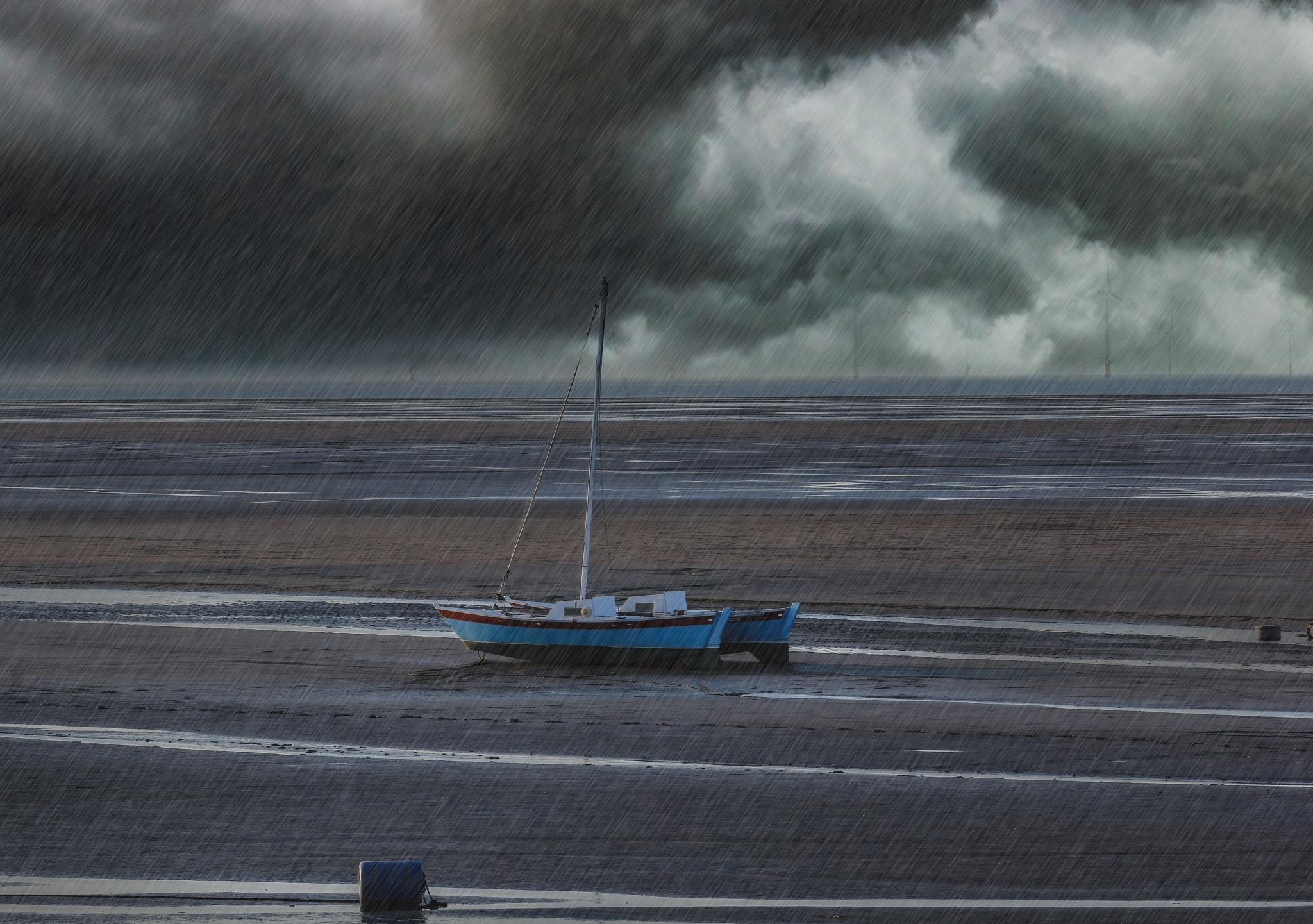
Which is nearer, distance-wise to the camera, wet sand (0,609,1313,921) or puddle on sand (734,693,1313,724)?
wet sand (0,609,1313,921)

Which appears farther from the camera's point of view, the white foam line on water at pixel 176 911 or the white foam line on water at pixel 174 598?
the white foam line on water at pixel 174 598

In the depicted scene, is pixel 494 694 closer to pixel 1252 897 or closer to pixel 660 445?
pixel 1252 897

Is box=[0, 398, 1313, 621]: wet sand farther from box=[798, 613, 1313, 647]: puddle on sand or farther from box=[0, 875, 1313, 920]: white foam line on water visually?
box=[0, 875, 1313, 920]: white foam line on water

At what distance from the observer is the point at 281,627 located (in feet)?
122

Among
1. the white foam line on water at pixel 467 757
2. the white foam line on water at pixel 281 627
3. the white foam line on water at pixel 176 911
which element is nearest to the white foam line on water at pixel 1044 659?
the white foam line on water at pixel 281 627

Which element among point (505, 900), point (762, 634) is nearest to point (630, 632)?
point (762, 634)

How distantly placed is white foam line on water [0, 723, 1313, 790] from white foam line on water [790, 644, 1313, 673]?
406 inches

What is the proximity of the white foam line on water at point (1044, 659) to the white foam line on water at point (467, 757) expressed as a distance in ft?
33.8

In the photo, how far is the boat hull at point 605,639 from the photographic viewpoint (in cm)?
3148

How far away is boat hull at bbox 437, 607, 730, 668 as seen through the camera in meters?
31.5

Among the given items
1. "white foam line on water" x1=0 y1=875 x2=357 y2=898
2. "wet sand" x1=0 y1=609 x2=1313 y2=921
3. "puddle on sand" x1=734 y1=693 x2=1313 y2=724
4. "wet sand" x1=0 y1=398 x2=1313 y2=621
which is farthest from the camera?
"wet sand" x1=0 y1=398 x2=1313 y2=621

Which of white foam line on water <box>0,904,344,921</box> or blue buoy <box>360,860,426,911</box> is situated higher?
blue buoy <box>360,860,426,911</box>

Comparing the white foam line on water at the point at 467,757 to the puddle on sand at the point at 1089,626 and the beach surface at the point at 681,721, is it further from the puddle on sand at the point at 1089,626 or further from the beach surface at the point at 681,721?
the puddle on sand at the point at 1089,626

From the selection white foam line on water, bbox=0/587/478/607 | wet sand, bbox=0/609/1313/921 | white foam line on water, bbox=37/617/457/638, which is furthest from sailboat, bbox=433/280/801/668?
white foam line on water, bbox=0/587/478/607
